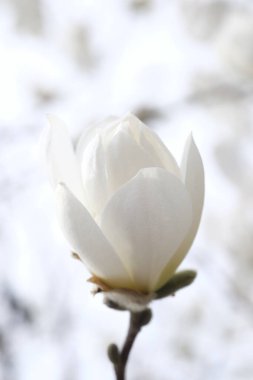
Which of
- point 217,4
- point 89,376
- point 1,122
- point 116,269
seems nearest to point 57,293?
point 89,376

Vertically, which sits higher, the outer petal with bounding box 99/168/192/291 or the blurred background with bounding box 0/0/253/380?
the outer petal with bounding box 99/168/192/291

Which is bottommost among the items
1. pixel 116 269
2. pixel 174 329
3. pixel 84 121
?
pixel 174 329

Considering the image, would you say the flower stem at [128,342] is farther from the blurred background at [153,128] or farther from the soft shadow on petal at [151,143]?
the blurred background at [153,128]

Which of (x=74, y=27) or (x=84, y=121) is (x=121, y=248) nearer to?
(x=84, y=121)

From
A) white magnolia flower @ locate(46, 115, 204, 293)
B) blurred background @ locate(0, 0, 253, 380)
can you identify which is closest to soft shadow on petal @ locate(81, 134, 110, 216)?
white magnolia flower @ locate(46, 115, 204, 293)

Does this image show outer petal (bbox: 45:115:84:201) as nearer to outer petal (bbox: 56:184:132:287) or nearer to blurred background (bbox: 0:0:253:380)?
outer petal (bbox: 56:184:132:287)

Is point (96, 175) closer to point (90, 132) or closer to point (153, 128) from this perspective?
point (90, 132)
